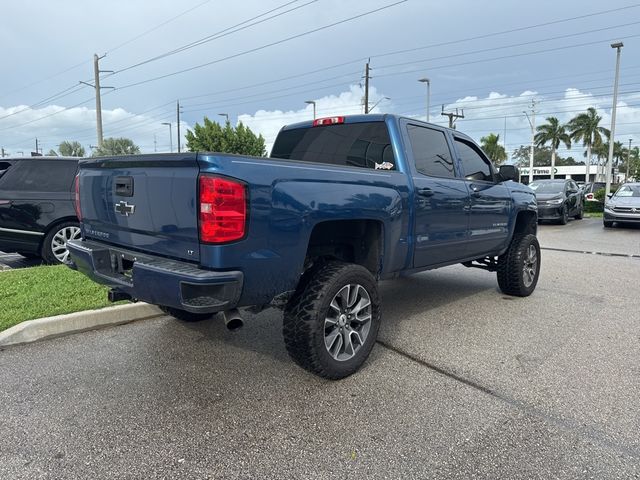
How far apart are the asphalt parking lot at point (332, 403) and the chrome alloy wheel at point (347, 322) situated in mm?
239

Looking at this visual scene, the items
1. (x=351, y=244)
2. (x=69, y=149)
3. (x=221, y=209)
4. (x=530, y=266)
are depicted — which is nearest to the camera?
(x=221, y=209)

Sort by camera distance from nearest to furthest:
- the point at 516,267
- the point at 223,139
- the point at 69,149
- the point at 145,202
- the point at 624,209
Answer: the point at 145,202 < the point at 516,267 < the point at 624,209 < the point at 223,139 < the point at 69,149

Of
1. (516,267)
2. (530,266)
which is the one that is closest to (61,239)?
(516,267)

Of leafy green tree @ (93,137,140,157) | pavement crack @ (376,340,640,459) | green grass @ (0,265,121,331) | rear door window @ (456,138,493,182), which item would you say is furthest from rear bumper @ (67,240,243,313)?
leafy green tree @ (93,137,140,157)

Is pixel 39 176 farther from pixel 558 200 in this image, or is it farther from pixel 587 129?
pixel 587 129

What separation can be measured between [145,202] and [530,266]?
15.9ft

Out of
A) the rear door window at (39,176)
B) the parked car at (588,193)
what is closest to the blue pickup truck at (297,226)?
the rear door window at (39,176)

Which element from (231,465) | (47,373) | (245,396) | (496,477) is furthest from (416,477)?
(47,373)

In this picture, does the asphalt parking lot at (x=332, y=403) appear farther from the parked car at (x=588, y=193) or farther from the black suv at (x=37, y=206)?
the parked car at (x=588, y=193)

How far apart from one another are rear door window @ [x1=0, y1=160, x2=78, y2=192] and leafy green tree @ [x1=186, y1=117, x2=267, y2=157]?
35.2 m

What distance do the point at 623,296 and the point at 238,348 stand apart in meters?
4.91

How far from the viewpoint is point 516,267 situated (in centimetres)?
570

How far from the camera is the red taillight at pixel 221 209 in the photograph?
265 cm

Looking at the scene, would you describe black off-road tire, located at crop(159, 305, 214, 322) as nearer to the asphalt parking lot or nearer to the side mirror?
the asphalt parking lot
